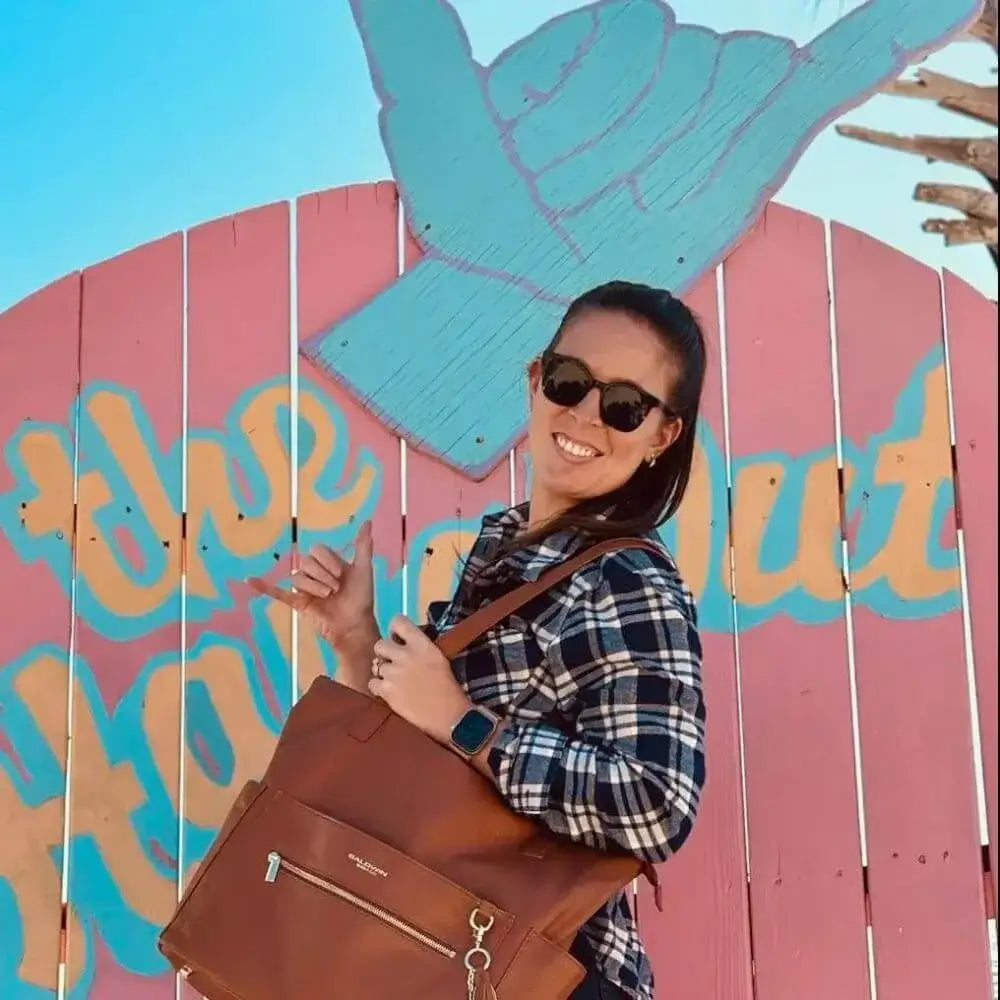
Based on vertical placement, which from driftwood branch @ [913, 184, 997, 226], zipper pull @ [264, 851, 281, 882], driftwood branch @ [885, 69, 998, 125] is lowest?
zipper pull @ [264, 851, 281, 882]

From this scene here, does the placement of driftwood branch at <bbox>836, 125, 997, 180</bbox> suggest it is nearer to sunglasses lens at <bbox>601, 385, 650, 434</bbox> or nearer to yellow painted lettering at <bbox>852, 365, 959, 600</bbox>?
yellow painted lettering at <bbox>852, 365, 959, 600</bbox>

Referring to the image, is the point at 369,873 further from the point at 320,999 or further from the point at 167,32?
the point at 167,32

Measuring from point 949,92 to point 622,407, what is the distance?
1078 millimetres

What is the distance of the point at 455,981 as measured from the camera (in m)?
1.06

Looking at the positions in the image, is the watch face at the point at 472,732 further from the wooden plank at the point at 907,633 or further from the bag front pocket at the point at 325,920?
the wooden plank at the point at 907,633

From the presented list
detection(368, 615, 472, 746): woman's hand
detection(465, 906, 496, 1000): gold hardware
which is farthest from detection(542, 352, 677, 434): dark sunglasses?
detection(465, 906, 496, 1000): gold hardware

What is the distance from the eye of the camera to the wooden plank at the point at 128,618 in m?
1.80

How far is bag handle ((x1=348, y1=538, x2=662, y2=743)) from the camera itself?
3.78 feet

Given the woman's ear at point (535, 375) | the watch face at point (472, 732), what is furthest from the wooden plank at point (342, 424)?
the watch face at point (472, 732)

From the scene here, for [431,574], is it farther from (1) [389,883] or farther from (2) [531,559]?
(1) [389,883]

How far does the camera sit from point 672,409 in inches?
50.4

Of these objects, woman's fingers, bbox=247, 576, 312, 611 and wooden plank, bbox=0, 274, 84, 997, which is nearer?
woman's fingers, bbox=247, 576, 312, 611

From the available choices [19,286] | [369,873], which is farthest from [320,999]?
[19,286]

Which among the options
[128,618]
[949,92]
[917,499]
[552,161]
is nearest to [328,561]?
[128,618]
